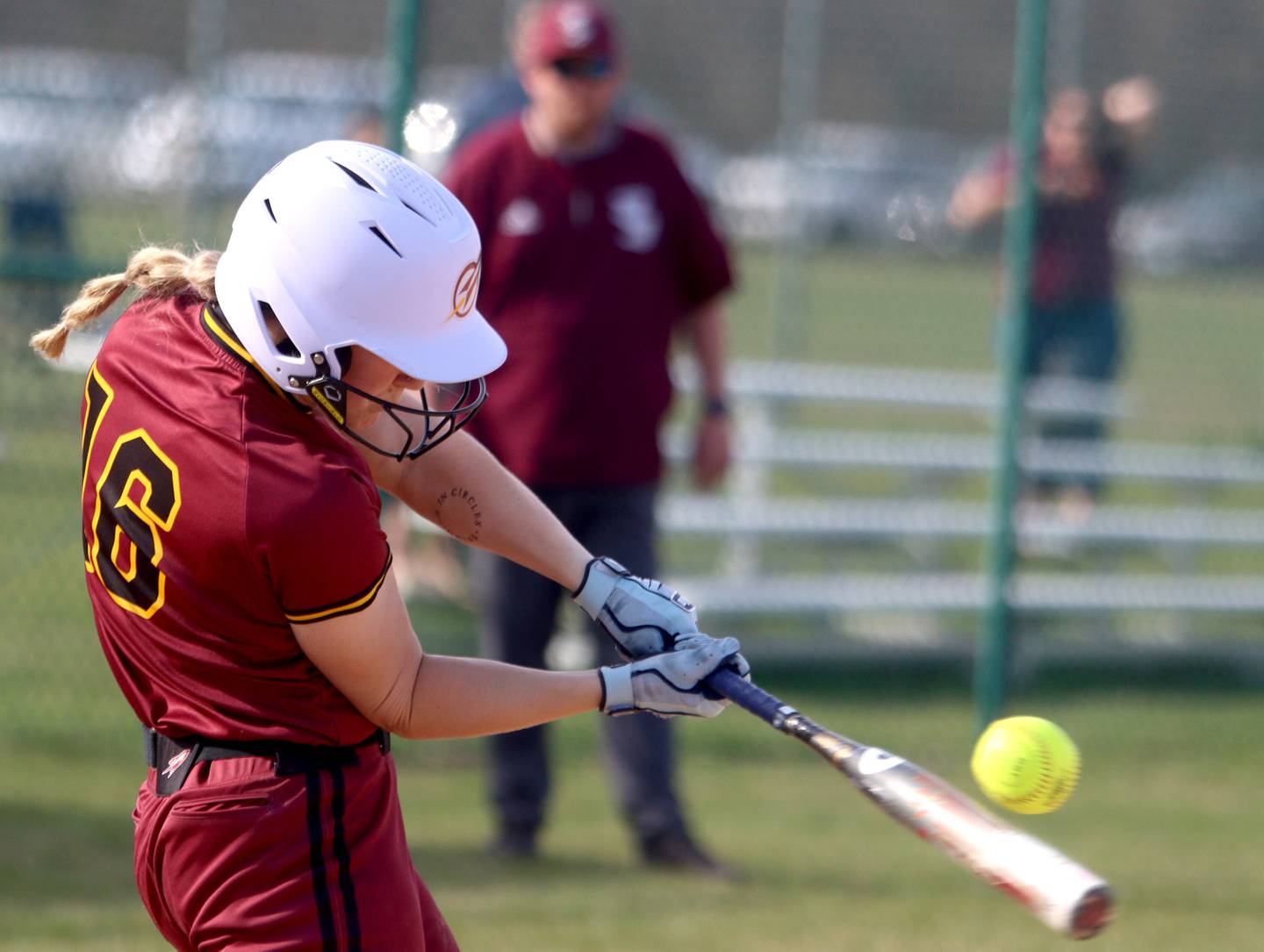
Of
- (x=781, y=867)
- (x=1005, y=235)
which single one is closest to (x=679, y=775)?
(x=781, y=867)

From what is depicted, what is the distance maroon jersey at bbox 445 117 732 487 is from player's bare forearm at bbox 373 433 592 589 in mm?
2185

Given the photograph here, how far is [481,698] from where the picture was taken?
260cm

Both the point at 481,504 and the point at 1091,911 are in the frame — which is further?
the point at 481,504

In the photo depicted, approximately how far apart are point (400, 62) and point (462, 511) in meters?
3.45

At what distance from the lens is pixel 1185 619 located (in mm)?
8938

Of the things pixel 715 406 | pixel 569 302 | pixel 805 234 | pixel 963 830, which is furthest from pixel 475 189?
pixel 805 234

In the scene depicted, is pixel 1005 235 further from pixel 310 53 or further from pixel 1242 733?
pixel 310 53

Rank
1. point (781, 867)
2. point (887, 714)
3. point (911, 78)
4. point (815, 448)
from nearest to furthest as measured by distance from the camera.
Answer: point (781, 867)
point (887, 714)
point (911, 78)
point (815, 448)

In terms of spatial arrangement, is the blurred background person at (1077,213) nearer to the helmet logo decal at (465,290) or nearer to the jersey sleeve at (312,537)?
the helmet logo decal at (465,290)

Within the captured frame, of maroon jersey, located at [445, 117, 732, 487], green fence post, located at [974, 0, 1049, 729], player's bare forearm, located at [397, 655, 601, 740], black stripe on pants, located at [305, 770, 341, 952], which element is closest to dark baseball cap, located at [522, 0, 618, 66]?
maroon jersey, located at [445, 117, 732, 487]

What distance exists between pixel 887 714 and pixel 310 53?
3.75 m

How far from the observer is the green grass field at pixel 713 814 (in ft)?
15.5

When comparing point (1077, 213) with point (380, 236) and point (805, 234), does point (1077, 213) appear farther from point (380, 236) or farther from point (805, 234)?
point (380, 236)

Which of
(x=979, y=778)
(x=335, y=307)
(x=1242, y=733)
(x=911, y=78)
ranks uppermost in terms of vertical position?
(x=911, y=78)
